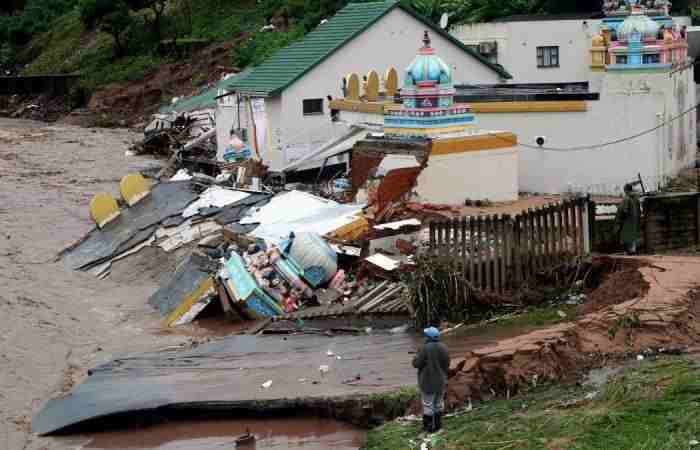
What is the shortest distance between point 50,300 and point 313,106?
31.8 ft

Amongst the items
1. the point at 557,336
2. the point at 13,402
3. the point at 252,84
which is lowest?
the point at 13,402

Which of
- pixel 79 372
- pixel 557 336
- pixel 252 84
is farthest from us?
pixel 252 84

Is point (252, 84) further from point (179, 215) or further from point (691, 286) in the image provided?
point (691, 286)

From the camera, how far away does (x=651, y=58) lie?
26.1m

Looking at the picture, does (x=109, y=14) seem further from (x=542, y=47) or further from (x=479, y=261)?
(x=479, y=261)

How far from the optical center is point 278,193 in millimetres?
26672

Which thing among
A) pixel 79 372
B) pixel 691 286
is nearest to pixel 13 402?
pixel 79 372

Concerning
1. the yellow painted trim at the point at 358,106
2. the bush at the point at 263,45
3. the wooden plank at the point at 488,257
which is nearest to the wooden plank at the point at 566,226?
the wooden plank at the point at 488,257

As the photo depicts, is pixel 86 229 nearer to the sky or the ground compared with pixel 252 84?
nearer to the ground

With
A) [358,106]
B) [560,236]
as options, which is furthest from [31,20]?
[560,236]

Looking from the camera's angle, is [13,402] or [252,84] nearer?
[13,402]

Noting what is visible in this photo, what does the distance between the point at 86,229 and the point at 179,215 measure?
13.6 ft

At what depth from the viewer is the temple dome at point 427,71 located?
25312mm

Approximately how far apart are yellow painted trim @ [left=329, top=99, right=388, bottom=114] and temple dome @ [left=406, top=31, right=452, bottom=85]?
2.97 m
